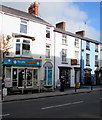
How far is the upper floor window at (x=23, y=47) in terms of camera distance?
18500 mm

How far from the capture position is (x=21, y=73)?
18.6 meters

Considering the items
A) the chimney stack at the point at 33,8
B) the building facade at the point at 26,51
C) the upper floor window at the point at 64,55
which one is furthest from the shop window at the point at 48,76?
the chimney stack at the point at 33,8

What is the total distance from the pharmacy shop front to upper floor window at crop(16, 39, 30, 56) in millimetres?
1256

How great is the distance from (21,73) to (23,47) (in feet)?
9.67

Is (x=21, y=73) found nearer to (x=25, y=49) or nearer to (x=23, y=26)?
(x=25, y=49)

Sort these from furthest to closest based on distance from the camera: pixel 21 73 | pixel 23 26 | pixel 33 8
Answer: pixel 33 8 < pixel 23 26 < pixel 21 73

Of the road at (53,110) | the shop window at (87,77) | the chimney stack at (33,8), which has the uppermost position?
the chimney stack at (33,8)

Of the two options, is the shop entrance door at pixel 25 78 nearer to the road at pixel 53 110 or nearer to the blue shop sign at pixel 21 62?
the blue shop sign at pixel 21 62

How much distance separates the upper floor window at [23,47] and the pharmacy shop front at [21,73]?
4.12 feet

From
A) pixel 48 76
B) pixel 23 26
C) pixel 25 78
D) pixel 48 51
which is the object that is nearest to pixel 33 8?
pixel 23 26

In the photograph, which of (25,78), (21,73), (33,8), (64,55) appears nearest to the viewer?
(21,73)

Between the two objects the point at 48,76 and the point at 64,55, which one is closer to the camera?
the point at 48,76

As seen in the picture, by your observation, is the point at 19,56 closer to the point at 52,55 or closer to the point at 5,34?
the point at 5,34

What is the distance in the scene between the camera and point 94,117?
277 inches
